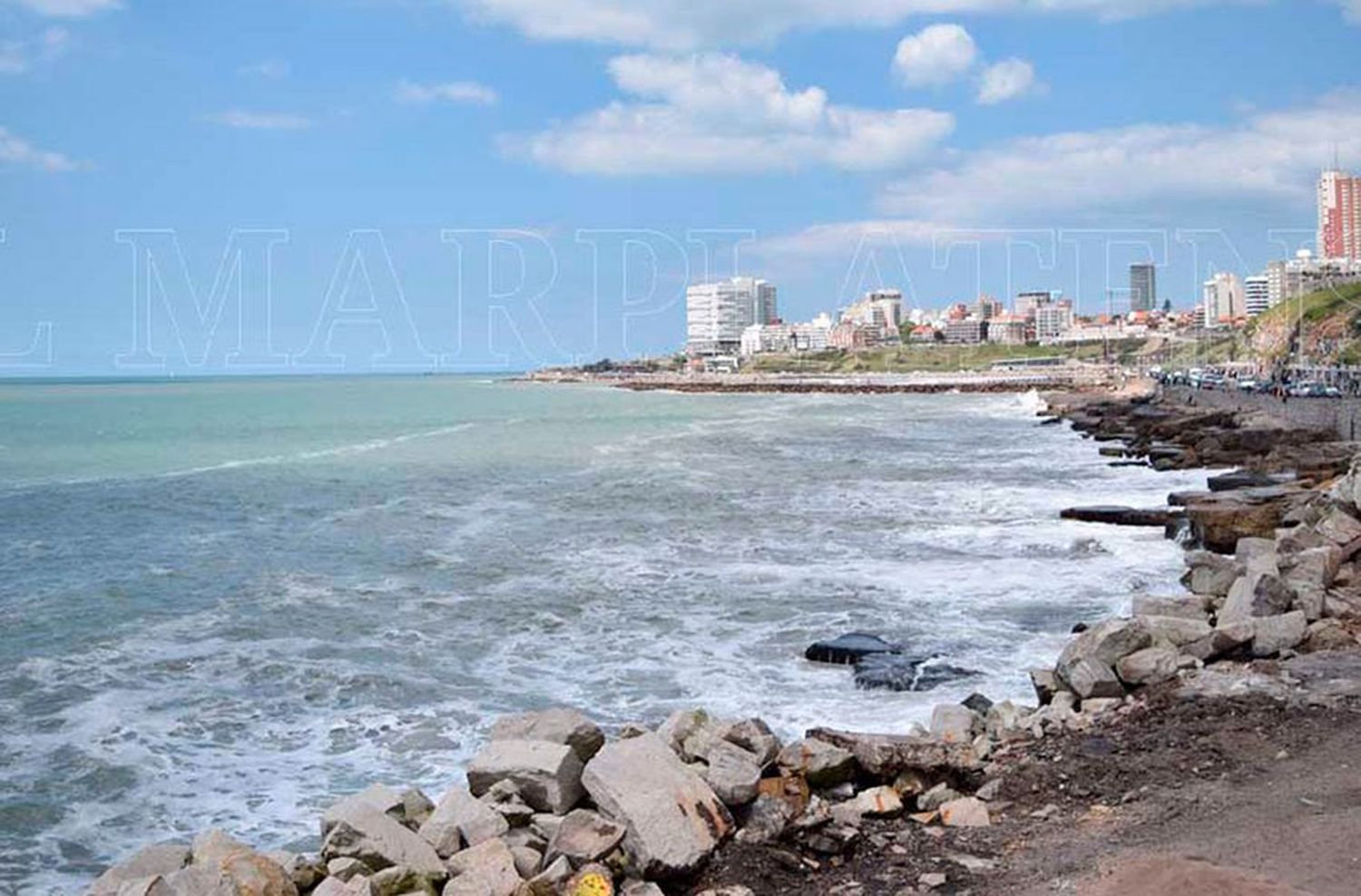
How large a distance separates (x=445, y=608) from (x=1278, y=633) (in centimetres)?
1091

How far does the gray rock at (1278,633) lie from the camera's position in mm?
10836

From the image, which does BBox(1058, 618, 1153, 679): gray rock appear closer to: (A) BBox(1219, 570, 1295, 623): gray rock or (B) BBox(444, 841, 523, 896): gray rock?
(A) BBox(1219, 570, 1295, 623): gray rock

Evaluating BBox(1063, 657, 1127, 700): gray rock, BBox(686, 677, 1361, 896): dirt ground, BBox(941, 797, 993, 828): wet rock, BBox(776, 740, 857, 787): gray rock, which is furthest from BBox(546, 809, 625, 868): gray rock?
BBox(1063, 657, 1127, 700): gray rock

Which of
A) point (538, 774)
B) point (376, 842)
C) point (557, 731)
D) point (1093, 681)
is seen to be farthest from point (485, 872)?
point (1093, 681)

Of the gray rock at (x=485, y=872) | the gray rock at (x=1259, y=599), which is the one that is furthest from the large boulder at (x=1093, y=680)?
the gray rock at (x=485, y=872)

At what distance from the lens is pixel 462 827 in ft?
23.7

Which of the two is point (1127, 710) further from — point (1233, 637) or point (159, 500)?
point (159, 500)

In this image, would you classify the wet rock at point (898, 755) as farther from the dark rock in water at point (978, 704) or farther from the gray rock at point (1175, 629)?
the gray rock at point (1175, 629)

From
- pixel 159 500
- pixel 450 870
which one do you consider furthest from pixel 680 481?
pixel 450 870

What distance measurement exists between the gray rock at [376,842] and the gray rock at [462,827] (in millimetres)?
99

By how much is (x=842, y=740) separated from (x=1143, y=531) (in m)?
15.5

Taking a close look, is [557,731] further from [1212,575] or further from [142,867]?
[1212,575]

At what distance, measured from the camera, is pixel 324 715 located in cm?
1212

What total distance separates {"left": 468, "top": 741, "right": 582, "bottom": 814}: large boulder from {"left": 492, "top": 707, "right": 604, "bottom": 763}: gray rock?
0.20 meters
